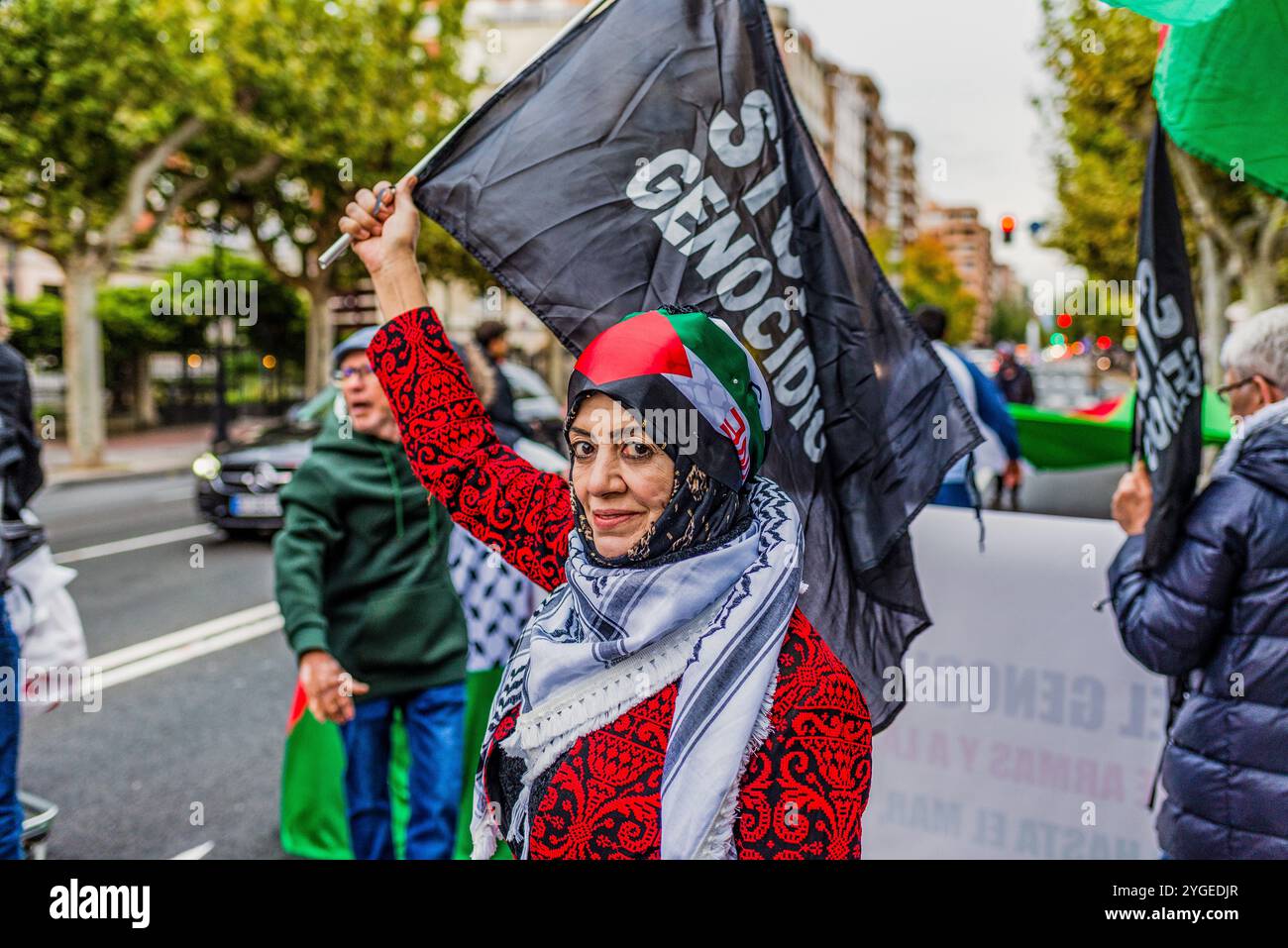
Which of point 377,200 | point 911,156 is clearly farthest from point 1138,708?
point 911,156

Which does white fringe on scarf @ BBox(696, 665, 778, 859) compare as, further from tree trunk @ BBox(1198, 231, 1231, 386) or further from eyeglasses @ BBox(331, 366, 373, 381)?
tree trunk @ BBox(1198, 231, 1231, 386)

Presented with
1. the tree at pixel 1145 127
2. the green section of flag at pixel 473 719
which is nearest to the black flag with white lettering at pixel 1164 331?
the green section of flag at pixel 473 719

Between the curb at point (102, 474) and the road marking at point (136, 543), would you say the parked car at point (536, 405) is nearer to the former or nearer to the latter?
the road marking at point (136, 543)

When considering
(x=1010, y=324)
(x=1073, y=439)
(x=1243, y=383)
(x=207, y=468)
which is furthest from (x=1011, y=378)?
(x=1010, y=324)

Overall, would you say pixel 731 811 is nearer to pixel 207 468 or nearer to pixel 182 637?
pixel 182 637

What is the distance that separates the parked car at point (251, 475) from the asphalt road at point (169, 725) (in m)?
0.56

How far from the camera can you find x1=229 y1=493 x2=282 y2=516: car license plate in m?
11.3

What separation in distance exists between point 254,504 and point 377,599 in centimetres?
822

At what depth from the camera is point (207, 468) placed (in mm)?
11453

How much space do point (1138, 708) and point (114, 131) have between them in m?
17.9

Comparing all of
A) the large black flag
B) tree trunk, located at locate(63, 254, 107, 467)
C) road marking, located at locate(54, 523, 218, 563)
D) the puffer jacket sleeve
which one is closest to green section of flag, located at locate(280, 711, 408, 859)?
the large black flag

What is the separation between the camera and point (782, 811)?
1.59 metres

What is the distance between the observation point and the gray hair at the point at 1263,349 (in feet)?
8.65
